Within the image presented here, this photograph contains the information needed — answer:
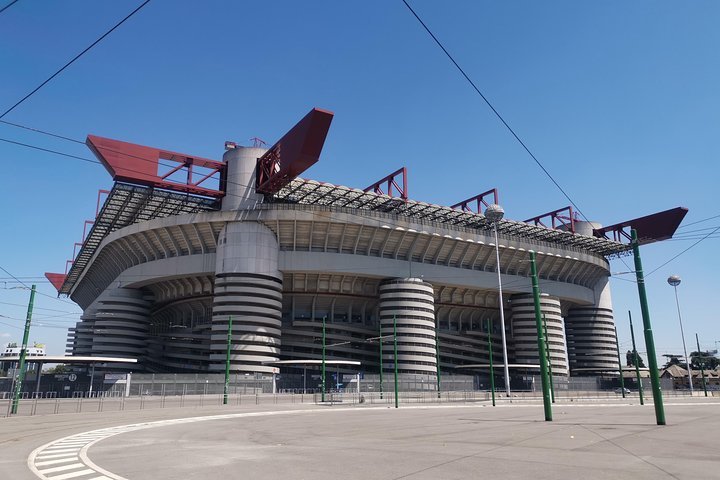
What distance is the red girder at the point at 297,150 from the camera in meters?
51.4

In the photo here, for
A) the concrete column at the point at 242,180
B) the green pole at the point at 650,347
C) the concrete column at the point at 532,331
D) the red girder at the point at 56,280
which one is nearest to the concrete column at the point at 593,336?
the concrete column at the point at 532,331

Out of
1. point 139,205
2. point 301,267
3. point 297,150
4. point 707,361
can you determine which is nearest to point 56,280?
point 139,205

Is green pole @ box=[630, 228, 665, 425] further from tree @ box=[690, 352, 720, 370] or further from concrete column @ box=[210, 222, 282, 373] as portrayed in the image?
tree @ box=[690, 352, 720, 370]

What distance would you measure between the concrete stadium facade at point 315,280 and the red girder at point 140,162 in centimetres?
229

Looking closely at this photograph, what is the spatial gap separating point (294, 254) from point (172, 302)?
25.3 m

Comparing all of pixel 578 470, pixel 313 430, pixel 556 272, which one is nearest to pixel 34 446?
pixel 313 430

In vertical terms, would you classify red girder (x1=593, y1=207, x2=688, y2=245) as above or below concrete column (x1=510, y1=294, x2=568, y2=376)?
above

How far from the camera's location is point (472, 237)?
2953 inches

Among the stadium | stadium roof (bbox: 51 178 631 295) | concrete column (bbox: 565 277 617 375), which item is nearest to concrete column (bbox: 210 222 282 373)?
the stadium

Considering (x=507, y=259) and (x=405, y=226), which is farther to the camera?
(x=507, y=259)

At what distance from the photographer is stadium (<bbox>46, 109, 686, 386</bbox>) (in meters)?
62.4

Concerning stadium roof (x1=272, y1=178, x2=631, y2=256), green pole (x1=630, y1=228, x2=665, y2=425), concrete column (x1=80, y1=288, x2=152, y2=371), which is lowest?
green pole (x1=630, y1=228, x2=665, y2=425)

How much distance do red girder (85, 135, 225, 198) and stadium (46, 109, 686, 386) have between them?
15 centimetres

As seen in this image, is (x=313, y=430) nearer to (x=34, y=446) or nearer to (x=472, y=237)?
(x=34, y=446)
